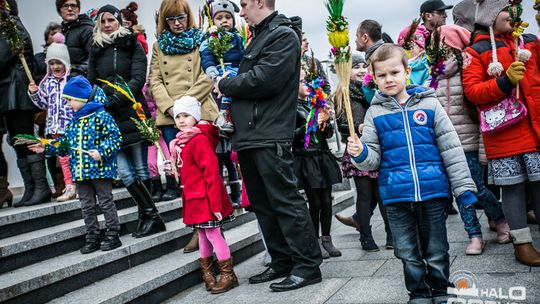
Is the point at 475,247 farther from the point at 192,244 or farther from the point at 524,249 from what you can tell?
the point at 192,244

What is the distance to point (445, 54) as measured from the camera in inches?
185

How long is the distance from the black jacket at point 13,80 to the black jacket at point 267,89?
111 inches

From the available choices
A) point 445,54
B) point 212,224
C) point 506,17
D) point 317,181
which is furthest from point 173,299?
point 506,17

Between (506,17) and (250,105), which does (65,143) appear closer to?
(250,105)

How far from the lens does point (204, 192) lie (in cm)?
444

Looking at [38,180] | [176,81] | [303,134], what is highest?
[176,81]

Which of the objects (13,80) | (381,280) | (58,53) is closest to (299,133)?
(381,280)

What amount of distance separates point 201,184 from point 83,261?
111 centimetres

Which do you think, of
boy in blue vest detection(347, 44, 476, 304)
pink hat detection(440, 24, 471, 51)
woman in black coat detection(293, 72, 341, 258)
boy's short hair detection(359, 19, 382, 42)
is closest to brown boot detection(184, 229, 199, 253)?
woman in black coat detection(293, 72, 341, 258)

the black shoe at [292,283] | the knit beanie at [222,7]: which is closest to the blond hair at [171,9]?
the knit beanie at [222,7]

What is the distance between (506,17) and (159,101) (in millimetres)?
3314

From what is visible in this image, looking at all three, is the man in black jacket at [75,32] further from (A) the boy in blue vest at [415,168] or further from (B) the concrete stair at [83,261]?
(A) the boy in blue vest at [415,168]

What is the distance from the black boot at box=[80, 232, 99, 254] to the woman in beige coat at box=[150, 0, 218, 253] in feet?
4.65

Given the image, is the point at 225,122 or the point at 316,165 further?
the point at 316,165
